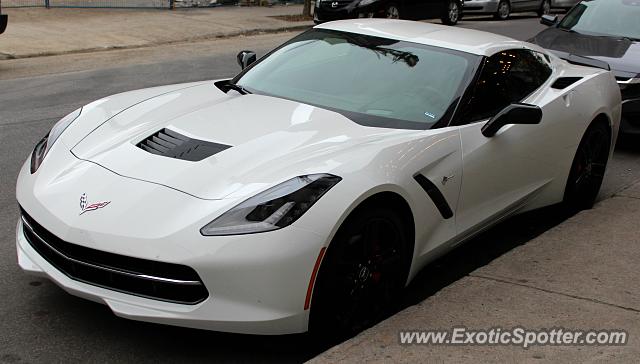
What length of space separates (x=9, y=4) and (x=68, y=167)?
52.3 ft

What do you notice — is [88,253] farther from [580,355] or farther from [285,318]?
[580,355]

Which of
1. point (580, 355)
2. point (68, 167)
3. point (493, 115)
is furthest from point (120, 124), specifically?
point (580, 355)

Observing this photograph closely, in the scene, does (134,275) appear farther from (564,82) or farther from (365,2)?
(365,2)

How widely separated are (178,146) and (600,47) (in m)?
5.77

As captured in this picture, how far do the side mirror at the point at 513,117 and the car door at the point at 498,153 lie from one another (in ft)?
0.17

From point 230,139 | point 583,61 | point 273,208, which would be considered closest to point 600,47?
point 583,61

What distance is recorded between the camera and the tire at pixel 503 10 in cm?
2338

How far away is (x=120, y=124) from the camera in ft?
14.4

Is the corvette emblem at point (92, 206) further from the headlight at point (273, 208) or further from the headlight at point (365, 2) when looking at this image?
the headlight at point (365, 2)

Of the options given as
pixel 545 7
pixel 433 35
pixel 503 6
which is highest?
pixel 433 35

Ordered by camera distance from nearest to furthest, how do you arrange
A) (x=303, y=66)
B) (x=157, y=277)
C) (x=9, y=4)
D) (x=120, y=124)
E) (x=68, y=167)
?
1. (x=157, y=277)
2. (x=68, y=167)
3. (x=120, y=124)
4. (x=303, y=66)
5. (x=9, y=4)

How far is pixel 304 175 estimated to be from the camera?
358 cm

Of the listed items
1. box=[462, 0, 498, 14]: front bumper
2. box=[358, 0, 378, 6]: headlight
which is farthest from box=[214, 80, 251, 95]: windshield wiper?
box=[462, 0, 498, 14]: front bumper

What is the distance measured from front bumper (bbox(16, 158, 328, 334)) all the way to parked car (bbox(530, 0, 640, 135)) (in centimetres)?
499
